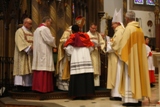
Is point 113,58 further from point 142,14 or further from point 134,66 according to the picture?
point 142,14

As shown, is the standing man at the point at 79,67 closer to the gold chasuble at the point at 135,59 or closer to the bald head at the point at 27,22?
the bald head at the point at 27,22

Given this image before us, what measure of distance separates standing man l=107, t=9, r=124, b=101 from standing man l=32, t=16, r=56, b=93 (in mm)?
1428

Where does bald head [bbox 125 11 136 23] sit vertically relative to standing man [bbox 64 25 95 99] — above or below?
above

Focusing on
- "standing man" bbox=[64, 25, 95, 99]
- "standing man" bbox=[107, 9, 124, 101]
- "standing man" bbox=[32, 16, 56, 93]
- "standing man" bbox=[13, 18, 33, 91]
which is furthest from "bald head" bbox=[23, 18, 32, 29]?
"standing man" bbox=[107, 9, 124, 101]

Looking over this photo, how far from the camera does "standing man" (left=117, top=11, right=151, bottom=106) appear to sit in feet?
18.2

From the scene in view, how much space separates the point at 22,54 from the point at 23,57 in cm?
8

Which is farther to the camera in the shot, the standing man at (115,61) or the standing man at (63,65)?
the standing man at (63,65)

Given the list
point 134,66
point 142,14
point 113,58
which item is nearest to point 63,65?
point 113,58

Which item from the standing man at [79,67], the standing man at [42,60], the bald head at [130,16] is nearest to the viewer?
the bald head at [130,16]

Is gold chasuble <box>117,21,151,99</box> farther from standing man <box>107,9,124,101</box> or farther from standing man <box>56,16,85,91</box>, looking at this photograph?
standing man <box>56,16,85,91</box>

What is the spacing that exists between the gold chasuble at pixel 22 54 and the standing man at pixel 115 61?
6.74 ft

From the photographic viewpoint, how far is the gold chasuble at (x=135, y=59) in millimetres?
5531

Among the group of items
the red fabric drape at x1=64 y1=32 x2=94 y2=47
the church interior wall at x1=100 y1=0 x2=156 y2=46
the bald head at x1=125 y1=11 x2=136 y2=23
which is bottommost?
the red fabric drape at x1=64 y1=32 x2=94 y2=47

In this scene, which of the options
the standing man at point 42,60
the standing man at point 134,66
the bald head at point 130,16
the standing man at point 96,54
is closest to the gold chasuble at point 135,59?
→ the standing man at point 134,66
